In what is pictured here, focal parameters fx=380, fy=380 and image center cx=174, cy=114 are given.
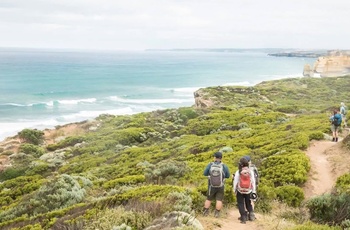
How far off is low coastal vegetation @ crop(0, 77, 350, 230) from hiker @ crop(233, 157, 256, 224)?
1.15m

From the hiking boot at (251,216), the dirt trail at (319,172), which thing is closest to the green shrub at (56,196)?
the hiking boot at (251,216)

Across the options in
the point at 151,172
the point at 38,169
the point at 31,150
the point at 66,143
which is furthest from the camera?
the point at 66,143

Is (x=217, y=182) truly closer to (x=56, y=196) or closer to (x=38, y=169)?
(x=56, y=196)

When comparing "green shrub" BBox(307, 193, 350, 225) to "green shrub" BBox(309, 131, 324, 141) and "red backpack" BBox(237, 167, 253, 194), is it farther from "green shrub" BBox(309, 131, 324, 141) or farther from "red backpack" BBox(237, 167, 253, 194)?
"green shrub" BBox(309, 131, 324, 141)

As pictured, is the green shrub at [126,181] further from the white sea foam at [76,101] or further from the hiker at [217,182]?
the white sea foam at [76,101]

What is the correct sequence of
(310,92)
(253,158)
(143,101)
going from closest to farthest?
(253,158), (310,92), (143,101)

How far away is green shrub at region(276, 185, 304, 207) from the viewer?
1110cm

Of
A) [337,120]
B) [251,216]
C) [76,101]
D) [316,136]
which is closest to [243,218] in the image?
[251,216]

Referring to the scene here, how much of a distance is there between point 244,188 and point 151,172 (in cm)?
742

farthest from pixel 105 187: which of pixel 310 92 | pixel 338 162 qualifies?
pixel 310 92

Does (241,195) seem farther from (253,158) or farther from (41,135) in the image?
(41,135)

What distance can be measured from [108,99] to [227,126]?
2160 inches

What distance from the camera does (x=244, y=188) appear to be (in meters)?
9.22

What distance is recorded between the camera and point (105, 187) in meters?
14.9
